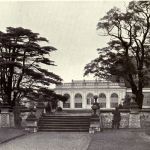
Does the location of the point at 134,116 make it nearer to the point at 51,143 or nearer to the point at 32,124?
the point at 32,124

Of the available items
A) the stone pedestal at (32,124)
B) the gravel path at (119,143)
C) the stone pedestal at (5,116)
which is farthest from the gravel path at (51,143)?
the stone pedestal at (5,116)

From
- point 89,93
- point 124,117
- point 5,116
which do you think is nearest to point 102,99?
point 89,93

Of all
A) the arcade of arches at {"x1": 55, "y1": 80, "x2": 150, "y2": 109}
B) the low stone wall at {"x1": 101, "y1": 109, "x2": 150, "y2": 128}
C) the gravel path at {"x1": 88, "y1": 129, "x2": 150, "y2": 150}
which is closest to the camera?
the gravel path at {"x1": 88, "y1": 129, "x2": 150, "y2": 150}

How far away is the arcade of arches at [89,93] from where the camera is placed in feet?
207

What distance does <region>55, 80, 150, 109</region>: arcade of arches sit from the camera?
6306 centimetres

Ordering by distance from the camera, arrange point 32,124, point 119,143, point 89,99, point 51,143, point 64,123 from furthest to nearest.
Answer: point 89,99
point 64,123
point 32,124
point 51,143
point 119,143

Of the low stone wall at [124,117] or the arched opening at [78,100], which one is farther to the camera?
the arched opening at [78,100]

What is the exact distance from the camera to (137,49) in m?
37.3

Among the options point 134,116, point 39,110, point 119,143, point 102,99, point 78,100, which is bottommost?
point 119,143

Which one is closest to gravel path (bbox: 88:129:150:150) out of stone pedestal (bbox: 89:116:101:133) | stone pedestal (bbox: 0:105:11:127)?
stone pedestal (bbox: 89:116:101:133)

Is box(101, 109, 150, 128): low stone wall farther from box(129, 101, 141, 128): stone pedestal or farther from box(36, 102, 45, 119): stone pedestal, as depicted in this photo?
box(36, 102, 45, 119): stone pedestal

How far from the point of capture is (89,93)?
63.7 meters

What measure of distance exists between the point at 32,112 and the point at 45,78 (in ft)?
12.6

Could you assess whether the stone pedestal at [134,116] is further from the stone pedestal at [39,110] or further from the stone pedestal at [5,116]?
the stone pedestal at [5,116]
